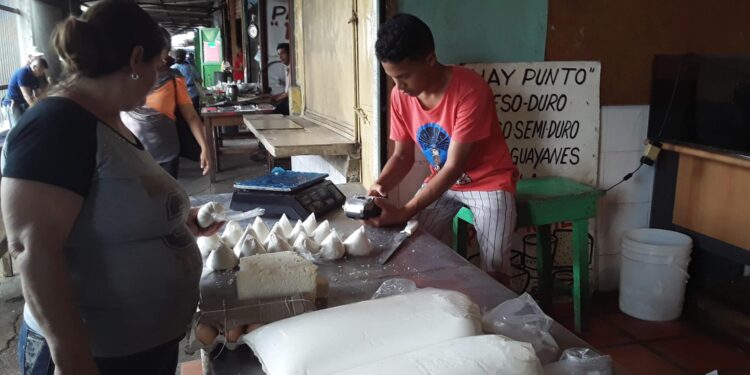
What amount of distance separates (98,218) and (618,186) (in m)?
2.91

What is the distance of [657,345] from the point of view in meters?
2.91

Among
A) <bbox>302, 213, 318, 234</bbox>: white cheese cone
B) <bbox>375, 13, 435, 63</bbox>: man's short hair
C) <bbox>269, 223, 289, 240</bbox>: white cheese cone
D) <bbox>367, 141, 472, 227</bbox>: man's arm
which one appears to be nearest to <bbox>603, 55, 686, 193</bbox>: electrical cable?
<bbox>367, 141, 472, 227</bbox>: man's arm

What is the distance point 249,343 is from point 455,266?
2.34ft

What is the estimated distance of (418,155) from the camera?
278cm

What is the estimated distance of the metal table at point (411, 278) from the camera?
3.67 feet

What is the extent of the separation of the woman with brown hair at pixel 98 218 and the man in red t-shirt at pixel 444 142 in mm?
902

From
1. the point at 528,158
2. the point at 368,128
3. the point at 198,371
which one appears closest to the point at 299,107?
the point at 368,128

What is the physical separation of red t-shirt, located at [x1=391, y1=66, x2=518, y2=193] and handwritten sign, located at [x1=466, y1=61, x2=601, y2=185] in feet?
1.99

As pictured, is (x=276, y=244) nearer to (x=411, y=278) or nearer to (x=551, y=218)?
(x=411, y=278)

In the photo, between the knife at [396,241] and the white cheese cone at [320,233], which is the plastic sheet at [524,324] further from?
the white cheese cone at [320,233]

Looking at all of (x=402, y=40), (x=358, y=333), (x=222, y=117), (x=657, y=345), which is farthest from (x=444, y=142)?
(x=222, y=117)

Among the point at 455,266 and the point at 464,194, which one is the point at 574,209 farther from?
the point at 455,266

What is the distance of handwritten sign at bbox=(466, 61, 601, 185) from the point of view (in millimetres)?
2879

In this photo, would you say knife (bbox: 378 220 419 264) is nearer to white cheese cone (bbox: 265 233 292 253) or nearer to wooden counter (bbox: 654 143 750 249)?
white cheese cone (bbox: 265 233 292 253)
